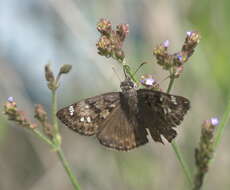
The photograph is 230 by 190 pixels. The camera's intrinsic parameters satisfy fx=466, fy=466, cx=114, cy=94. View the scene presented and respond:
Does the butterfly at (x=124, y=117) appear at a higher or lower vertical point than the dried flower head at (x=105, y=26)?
lower

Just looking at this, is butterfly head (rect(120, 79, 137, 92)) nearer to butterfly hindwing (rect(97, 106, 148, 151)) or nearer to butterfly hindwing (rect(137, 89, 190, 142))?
butterfly hindwing (rect(137, 89, 190, 142))

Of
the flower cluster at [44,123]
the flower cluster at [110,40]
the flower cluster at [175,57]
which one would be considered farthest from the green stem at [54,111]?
the flower cluster at [175,57]

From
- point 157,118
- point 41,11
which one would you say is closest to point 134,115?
point 157,118

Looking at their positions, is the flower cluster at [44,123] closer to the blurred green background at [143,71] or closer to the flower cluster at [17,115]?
the flower cluster at [17,115]

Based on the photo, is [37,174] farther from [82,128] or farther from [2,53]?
[82,128]

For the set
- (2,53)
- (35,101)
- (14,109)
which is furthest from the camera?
(35,101)

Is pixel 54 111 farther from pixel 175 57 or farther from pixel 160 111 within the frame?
pixel 175 57
